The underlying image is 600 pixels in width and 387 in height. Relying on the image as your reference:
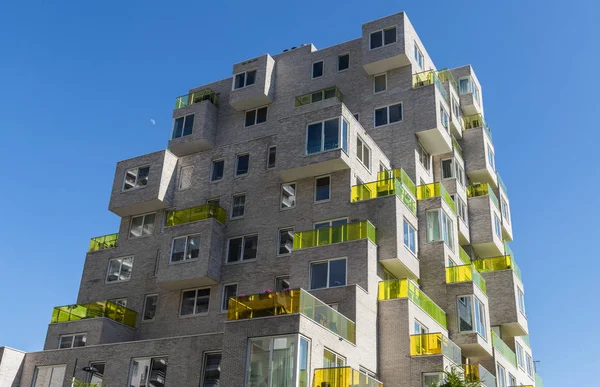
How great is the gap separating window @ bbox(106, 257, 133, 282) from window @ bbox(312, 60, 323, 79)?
17937 millimetres

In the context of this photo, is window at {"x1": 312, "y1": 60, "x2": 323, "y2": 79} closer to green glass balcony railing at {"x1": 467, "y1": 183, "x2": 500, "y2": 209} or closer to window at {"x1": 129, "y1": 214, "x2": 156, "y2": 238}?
green glass balcony railing at {"x1": 467, "y1": 183, "x2": 500, "y2": 209}

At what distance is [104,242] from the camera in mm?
43938

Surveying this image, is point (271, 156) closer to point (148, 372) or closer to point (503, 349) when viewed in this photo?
point (148, 372)

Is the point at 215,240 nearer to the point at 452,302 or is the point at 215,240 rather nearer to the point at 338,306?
the point at 338,306

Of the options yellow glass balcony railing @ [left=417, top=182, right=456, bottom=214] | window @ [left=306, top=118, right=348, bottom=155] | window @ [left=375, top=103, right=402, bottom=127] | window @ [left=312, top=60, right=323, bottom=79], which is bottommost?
yellow glass balcony railing @ [left=417, top=182, right=456, bottom=214]

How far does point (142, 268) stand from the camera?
41.5m

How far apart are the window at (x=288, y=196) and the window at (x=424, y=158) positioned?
377 inches

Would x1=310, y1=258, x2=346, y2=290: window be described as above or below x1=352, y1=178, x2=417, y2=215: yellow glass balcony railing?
below

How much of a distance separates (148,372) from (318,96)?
22292 millimetres

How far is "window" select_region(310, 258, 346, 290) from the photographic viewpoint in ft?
111

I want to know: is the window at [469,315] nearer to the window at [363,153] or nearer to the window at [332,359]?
the window at [363,153]

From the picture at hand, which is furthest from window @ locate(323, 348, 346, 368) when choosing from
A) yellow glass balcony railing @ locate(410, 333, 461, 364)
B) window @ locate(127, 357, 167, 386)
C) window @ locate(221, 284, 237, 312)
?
window @ locate(221, 284, 237, 312)

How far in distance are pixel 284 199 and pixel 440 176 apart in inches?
530

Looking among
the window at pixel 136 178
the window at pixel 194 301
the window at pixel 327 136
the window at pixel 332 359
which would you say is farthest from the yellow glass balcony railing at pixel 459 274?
the window at pixel 136 178
